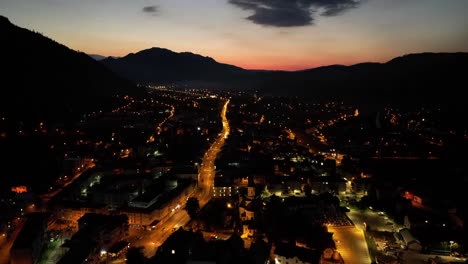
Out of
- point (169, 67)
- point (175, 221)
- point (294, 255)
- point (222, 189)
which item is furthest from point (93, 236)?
point (169, 67)

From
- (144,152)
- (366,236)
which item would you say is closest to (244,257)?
(366,236)

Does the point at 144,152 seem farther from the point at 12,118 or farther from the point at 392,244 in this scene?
the point at 392,244

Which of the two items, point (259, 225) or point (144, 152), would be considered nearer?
point (259, 225)

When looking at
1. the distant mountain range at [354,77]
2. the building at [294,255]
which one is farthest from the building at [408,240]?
the distant mountain range at [354,77]

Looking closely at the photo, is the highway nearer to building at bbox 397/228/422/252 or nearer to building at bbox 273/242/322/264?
building at bbox 273/242/322/264

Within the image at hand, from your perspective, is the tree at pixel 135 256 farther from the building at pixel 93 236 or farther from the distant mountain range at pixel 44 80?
the distant mountain range at pixel 44 80
